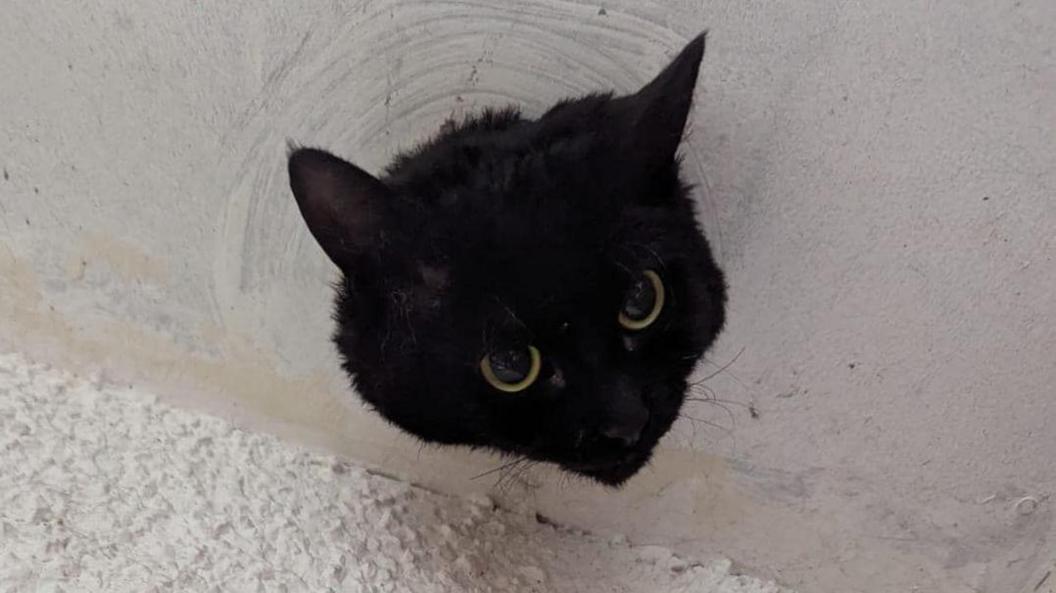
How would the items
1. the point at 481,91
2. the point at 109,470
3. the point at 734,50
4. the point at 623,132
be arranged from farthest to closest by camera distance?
1. the point at 109,470
2. the point at 481,91
3. the point at 734,50
4. the point at 623,132

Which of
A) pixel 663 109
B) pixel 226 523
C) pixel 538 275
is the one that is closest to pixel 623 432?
pixel 538 275

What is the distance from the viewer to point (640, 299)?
2.74 feet

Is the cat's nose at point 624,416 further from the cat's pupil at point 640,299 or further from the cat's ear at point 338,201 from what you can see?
the cat's ear at point 338,201

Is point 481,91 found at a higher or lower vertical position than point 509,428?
higher

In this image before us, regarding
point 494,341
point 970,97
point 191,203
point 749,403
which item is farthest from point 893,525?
point 191,203

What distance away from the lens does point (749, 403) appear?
3.79ft

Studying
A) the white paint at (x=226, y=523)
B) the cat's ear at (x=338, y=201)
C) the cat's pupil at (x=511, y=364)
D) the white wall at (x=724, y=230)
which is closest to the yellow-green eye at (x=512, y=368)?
the cat's pupil at (x=511, y=364)

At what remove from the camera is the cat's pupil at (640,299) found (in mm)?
828

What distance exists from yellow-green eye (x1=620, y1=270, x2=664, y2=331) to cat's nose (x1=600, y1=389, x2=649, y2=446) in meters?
0.06

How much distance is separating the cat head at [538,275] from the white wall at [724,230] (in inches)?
5.4

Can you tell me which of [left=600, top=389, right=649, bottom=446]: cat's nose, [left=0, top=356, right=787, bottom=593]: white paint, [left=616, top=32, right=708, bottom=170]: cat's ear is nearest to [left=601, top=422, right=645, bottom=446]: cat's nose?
[left=600, top=389, right=649, bottom=446]: cat's nose

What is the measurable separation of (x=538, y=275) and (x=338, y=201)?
7.0 inches

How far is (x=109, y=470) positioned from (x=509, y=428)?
0.56 meters

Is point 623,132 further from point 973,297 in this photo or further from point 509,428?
point 973,297
